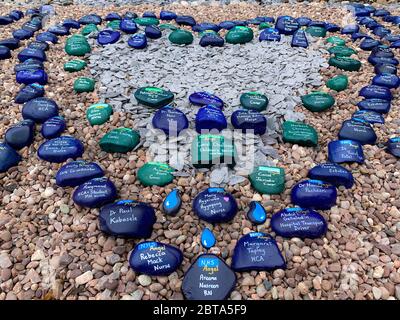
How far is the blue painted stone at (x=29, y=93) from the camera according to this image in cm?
307

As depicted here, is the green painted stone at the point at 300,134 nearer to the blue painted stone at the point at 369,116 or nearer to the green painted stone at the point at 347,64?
the blue painted stone at the point at 369,116

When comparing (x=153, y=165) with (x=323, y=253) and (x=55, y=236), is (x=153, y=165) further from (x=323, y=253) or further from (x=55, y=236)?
(x=323, y=253)

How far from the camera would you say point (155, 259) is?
73.9 inches

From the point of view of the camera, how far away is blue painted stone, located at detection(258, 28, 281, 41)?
397 centimetres

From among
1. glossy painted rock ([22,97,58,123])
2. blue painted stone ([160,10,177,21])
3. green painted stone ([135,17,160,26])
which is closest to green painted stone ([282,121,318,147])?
glossy painted rock ([22,97,58,123])

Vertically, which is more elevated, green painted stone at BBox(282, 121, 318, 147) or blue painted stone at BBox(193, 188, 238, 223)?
green painted stone at BBox(282, 121, 318, 147)

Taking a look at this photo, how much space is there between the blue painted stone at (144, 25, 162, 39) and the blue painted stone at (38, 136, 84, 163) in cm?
188

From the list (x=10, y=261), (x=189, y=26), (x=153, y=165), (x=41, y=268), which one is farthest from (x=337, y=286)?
(x=189, y=26)

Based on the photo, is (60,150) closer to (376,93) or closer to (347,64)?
(376,93)

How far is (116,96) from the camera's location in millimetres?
3061

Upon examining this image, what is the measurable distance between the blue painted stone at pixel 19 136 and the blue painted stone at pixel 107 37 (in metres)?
1.54

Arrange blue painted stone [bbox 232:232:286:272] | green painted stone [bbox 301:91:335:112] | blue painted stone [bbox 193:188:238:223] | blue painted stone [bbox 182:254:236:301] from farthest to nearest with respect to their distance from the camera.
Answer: green painted stone [bbox 301:91:335:112] → blue painted stone [bbox 193:188:238:223] → blue painted stone [bbox 232:232:286:272] → blue painted stone [bbox 182:254:236:301]

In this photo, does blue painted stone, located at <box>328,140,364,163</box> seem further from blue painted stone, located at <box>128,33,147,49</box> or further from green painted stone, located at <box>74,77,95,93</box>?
blue painted stone, located at <box>128,33,147,49</box>

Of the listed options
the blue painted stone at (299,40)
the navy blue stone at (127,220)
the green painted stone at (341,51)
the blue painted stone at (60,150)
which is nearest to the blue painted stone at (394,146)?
the green painted stone at (341,51)
